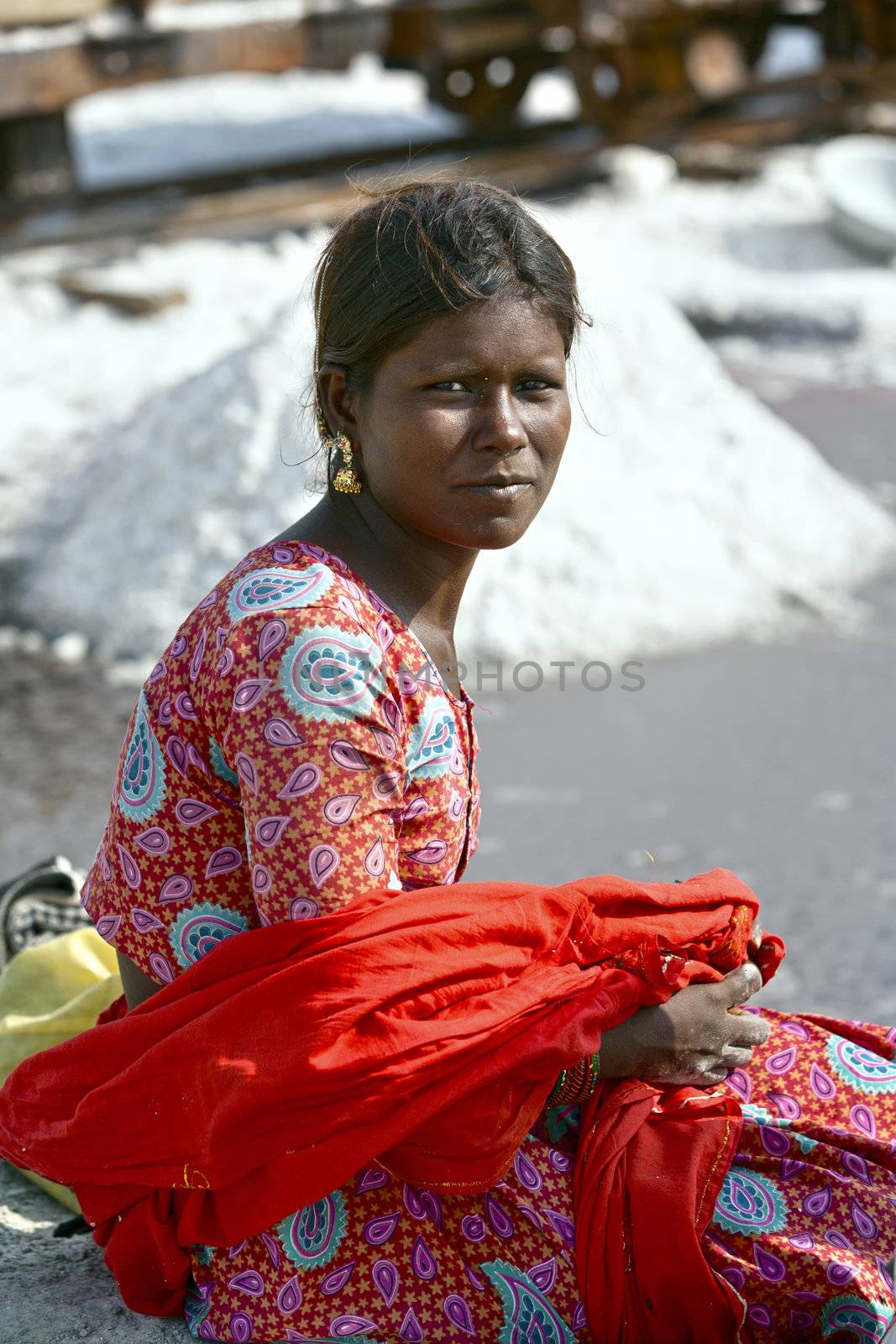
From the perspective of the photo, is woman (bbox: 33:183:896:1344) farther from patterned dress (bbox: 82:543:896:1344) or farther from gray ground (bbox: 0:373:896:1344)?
gray ground (bbox: 0:373:896:1344)

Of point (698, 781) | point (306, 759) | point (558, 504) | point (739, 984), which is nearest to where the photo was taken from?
point (306, 759)

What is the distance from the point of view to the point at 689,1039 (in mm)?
1393

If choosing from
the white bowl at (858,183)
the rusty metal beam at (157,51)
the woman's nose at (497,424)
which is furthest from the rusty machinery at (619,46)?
the woman's nose at (497,424)

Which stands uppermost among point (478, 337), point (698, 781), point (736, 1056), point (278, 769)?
point (478, 337)

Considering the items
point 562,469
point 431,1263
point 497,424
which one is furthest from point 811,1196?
point 562,469

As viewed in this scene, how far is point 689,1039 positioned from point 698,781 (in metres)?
2.02

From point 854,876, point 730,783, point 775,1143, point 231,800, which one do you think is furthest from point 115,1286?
point 730,783

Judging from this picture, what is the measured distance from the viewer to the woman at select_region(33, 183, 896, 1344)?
1.34 m

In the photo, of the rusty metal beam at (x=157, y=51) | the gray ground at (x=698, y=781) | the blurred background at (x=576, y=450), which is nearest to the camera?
the gray ground at (x=698, y=781)

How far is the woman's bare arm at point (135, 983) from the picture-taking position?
1448 mm

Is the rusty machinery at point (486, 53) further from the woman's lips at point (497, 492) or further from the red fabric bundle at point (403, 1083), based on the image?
the red fabric bundle at point (403, 1083)

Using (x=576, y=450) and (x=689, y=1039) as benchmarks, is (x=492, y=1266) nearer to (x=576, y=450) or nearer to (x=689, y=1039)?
(x=689, y=1039)

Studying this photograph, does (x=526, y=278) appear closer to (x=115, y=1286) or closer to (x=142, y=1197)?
(x=142, y=1197)

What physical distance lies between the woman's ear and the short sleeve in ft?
0.76
